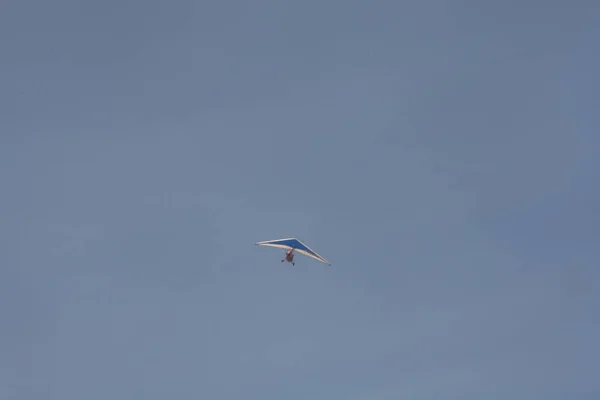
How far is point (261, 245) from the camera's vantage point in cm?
11988

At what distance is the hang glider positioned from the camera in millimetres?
119500

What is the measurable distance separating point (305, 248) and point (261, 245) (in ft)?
20.5

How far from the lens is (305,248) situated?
120 m

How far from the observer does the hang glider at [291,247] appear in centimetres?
11950

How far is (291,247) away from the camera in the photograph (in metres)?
120
